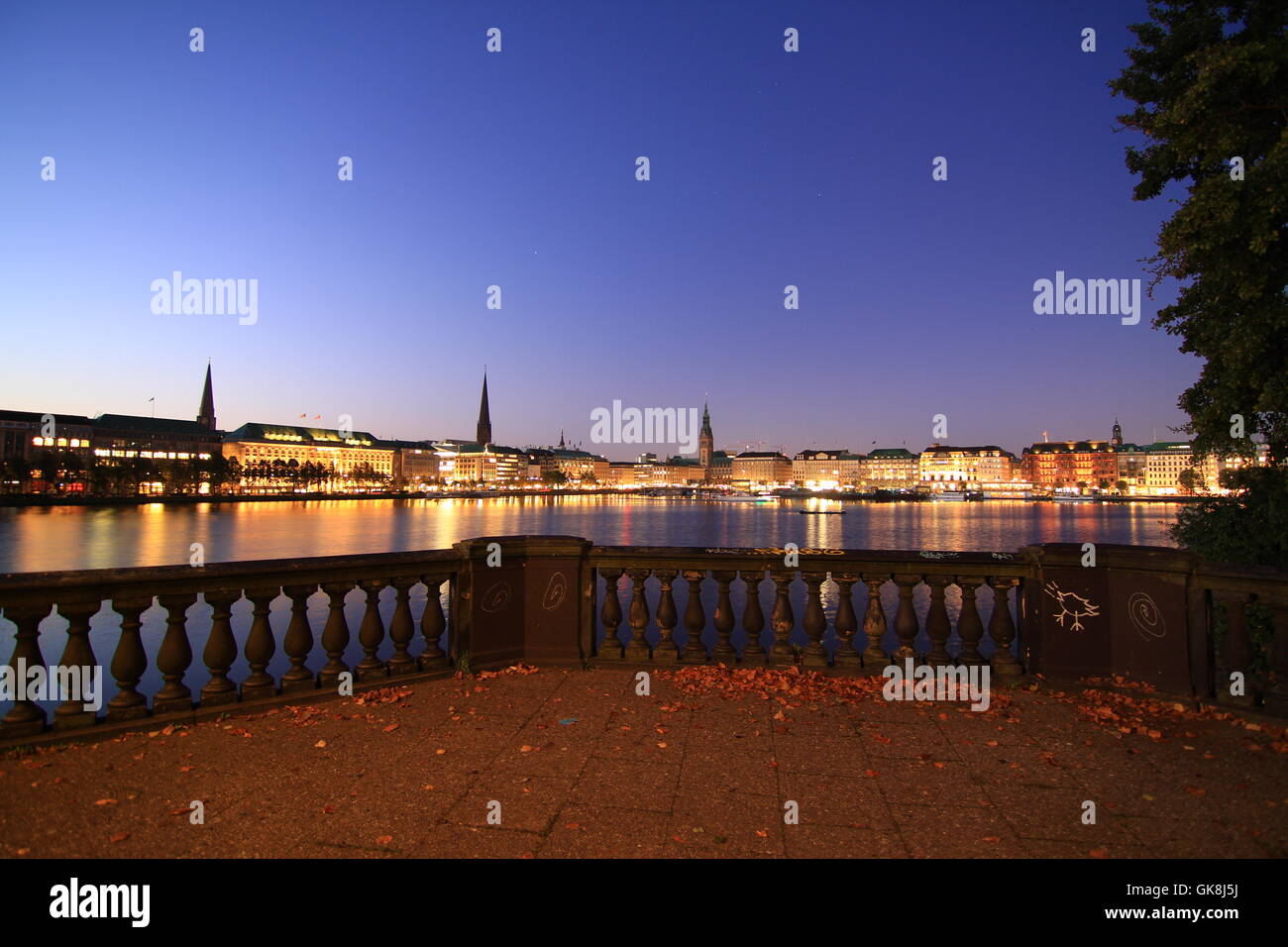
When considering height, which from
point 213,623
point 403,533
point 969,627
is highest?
point 213,623

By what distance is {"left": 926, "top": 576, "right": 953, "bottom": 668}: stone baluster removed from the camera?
23.1 feet

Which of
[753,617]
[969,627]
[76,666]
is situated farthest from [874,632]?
[76,666]

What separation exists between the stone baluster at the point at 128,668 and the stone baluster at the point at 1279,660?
953 cm

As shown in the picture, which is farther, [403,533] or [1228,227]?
[403,533]

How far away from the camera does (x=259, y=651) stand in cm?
614

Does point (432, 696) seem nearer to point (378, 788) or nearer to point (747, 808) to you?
point (378, 788)

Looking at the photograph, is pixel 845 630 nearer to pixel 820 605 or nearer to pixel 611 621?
pixel 820 605

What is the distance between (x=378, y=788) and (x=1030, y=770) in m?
4.59

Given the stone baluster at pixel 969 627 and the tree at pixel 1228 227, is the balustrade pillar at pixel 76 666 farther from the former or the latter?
the tree at pixel 1228 227

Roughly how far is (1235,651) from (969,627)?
2.15 m

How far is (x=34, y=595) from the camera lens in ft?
17.0

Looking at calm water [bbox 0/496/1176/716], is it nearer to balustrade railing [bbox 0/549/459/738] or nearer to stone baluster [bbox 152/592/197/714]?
balustrade railing [bbox 0/549/459/738]

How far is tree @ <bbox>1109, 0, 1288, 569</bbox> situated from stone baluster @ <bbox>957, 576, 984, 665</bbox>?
687cm
